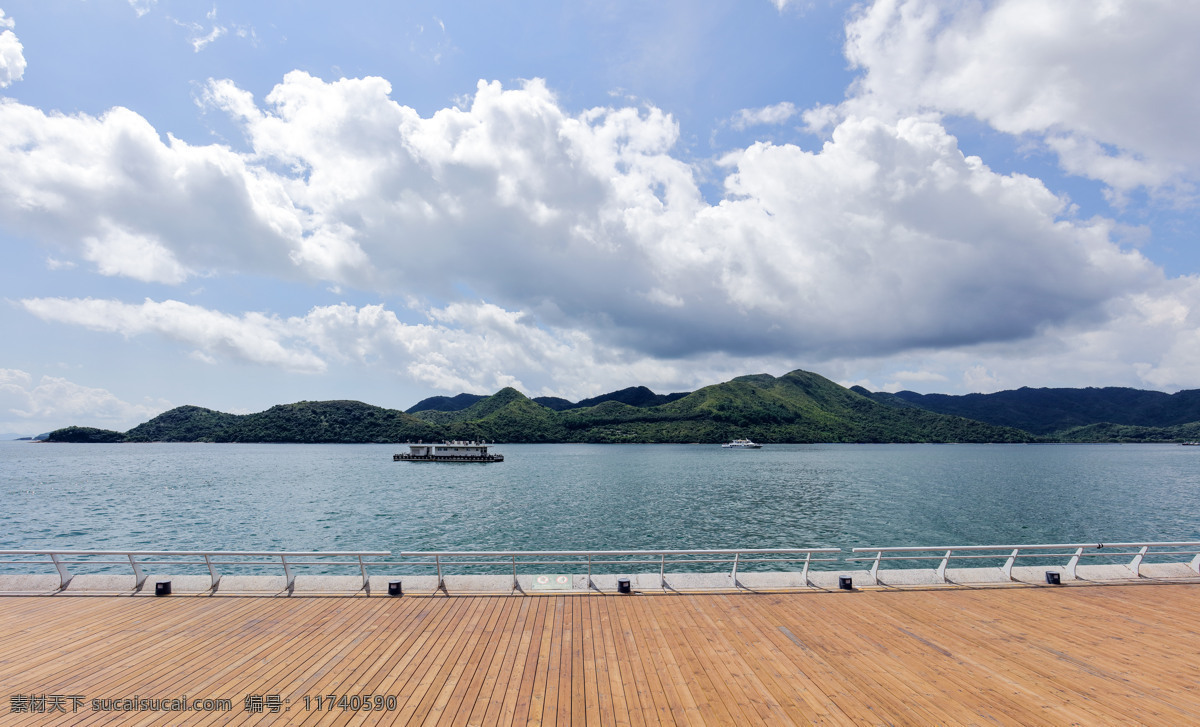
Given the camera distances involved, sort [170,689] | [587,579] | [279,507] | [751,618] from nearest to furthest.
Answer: [170,689] → [751,618] → [587,579] → [279,507]

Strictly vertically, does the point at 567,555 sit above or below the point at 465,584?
above

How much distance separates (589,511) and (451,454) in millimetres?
92031

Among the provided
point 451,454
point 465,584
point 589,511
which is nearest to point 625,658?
point 465,584

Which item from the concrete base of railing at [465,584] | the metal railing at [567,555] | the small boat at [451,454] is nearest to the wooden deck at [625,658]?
the concrete base of railing at [465,584]

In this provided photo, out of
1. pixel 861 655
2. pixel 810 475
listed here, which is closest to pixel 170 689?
pixel 861 655

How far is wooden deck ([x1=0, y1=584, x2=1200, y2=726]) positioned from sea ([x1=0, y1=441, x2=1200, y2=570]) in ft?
71.5

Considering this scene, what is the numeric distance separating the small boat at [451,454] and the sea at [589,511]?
35.5m

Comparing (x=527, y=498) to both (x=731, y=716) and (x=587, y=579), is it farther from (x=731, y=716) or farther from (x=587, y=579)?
(x=731, y=716)

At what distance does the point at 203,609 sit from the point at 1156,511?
87.2m

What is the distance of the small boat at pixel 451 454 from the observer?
13012cm

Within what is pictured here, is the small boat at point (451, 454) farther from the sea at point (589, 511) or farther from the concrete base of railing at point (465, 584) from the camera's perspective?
the concrete base of railing at point (465, 584)

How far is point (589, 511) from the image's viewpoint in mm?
51531

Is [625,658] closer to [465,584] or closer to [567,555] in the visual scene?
[567,555]

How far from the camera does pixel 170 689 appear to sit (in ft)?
31.3
